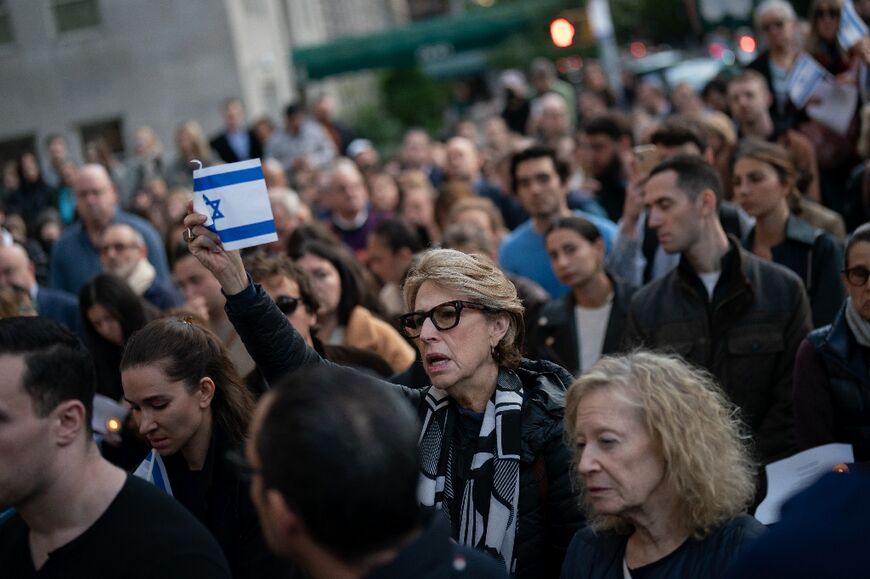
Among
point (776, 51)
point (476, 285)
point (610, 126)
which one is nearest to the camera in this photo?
point (476, 285)

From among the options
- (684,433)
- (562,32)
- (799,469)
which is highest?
(562,32)

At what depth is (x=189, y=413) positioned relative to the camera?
454 cm

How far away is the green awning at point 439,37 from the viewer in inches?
1544

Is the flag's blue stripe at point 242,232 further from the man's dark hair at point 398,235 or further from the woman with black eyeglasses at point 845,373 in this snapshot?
the man's dark hair at point 398,235

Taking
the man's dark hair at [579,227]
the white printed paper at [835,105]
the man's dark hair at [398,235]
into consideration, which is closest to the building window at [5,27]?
the man's dark hair at [398,235]

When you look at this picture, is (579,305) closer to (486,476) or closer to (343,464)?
(486,476)

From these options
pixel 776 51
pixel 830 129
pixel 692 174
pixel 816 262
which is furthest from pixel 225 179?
pixel 776 51

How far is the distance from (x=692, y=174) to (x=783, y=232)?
0.87 meters

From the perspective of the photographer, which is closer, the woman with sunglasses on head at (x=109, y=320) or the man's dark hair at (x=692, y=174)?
the man's dark hair at (x=692, y=174)

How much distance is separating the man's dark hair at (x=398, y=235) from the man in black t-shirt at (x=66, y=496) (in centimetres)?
567

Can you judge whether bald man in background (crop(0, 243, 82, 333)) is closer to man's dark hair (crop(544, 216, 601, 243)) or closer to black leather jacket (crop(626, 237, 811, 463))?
man's dark hair (crop(544, 216, 601, 243))

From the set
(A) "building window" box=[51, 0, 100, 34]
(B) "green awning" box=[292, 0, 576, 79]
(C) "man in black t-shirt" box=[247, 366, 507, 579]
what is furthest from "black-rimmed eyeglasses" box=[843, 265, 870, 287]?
(B) "green awning" box=[292, 0, 576, 79]

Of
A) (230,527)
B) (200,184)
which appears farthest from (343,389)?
(200,184)

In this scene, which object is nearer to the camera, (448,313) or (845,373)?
(448,313)
